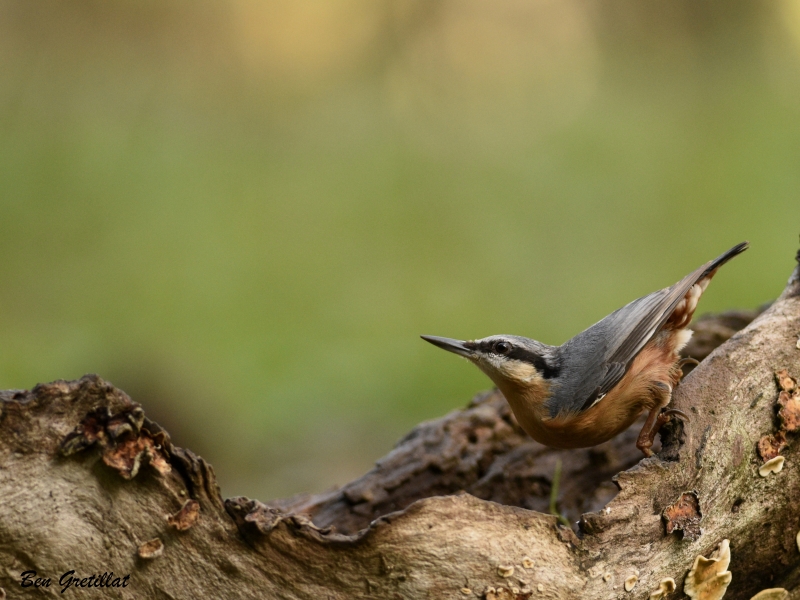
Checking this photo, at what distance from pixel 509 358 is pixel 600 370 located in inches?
14.4

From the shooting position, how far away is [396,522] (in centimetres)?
211

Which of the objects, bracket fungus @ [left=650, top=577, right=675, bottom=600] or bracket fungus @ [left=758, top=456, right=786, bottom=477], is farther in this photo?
bracket fungus @ [left=758, top=456, right=786, bottom=477]

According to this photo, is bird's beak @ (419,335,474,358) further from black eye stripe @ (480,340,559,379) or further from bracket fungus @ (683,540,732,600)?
bracket fungus @ (683,540,732,600)

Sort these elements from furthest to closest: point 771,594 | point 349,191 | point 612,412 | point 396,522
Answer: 1. point 349,191
2. point 612,412
3. point 771,594
4. point 396,522

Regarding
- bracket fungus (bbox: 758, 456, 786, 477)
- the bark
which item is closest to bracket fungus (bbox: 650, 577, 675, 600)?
the bark

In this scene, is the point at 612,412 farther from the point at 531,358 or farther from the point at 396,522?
the point at 396,522

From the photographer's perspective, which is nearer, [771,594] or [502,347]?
[771,594]

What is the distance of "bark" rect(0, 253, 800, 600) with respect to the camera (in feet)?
6.46

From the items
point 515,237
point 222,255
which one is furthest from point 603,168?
point 222,255

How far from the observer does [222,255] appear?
7184 millimetres

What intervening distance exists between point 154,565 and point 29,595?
1.01 ft

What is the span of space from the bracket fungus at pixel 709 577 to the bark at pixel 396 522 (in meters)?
0.03

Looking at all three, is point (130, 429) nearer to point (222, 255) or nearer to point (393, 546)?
point (393, 546)

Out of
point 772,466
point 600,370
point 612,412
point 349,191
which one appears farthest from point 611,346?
point 349,191
